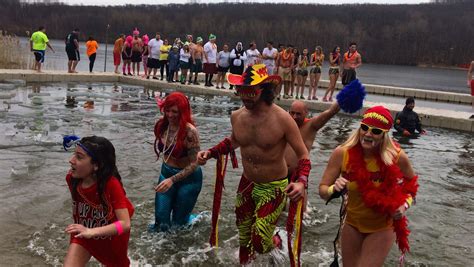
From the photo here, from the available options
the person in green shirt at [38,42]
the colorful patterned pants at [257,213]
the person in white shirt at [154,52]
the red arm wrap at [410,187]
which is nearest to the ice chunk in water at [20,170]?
the colorful patterned pants at [257,213]

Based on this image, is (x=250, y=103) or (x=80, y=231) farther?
(x=250, y=103)

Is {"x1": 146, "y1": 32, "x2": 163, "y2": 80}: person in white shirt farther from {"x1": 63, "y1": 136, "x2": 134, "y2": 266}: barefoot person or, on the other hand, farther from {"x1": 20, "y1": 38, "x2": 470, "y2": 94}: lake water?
{"x1": 63, "y1": 136, "x2": 134, "y2": 266}: barefoot person

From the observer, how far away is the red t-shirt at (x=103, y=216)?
3.48 m

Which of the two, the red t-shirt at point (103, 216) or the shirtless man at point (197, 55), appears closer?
the red t-shirt at point (103, 216)

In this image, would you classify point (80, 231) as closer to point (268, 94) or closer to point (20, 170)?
point (268, 94)

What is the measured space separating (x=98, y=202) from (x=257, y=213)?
1.51 metres

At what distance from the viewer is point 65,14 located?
139 m

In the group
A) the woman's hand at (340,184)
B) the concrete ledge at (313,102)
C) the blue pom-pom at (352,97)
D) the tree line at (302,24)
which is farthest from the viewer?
the tree line at (302,24)

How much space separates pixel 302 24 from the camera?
5054 inches

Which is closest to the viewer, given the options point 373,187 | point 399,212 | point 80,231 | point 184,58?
point 80,231

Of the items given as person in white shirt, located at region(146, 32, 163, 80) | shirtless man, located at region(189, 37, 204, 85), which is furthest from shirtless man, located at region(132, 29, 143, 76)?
shirtless man, located at region(189, 37, 204, 85)

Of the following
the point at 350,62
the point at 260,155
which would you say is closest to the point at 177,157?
the point at 260,155

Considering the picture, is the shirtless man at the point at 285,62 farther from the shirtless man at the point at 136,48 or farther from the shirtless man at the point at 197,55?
the shirtless man at the point at 136,48

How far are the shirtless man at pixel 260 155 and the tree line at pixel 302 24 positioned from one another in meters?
115
